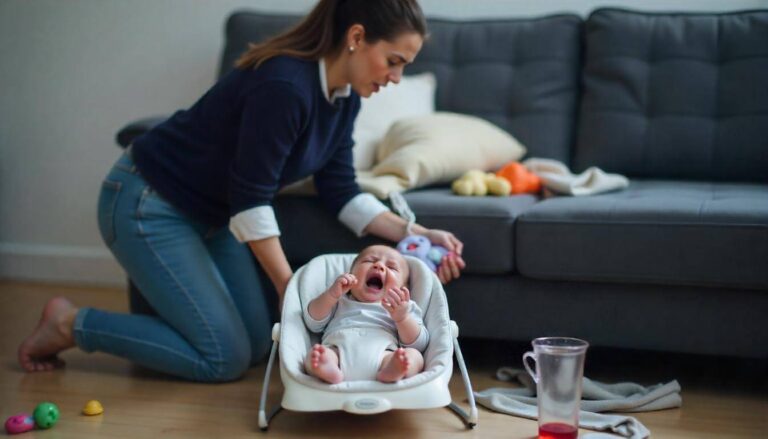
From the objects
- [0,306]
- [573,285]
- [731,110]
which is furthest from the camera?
[0,306]

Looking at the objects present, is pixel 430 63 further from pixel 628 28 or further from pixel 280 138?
pixel 280 138

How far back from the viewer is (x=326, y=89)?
2.17 m

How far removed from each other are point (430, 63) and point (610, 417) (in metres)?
1.49

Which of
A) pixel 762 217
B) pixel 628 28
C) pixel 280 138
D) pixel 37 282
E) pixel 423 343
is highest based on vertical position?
pixel 628 28

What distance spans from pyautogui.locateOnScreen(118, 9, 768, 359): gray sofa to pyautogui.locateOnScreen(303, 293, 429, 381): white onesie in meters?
0.34

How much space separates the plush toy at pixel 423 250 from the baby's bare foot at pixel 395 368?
38cm

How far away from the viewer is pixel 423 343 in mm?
2035

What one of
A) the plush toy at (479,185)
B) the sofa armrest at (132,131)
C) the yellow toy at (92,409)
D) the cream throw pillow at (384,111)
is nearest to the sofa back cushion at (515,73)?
the cream throw pillow at (384,111)

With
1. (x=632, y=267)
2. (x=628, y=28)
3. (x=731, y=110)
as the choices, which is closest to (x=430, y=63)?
(x=628, y=28)

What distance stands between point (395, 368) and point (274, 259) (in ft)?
1.45

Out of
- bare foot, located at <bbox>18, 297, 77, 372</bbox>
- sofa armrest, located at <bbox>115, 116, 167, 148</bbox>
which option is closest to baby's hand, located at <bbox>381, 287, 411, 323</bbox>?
bare foot, located at <bbox>18, 297, 77, 372</bbox>

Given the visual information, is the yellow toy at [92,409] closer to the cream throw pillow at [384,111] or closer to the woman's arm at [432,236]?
the woman's arm at [432,236]

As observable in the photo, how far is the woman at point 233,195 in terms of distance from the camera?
2084 millimetres

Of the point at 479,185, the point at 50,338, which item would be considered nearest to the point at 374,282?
the point at 479,185
